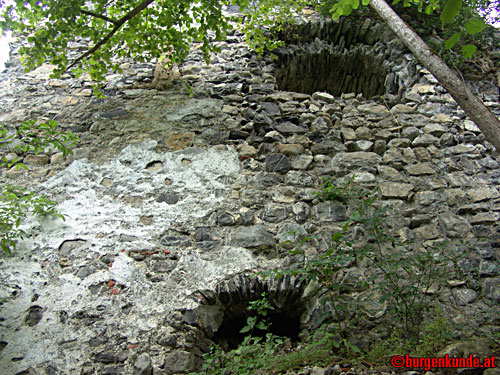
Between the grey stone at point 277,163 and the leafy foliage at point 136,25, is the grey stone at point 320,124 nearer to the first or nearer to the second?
the grey stone at point 277,163

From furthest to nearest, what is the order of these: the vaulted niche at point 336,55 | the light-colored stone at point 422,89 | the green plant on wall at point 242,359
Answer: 1. the vaulted niche at point 336,55
2. the light-colored stone at point 422,89
3. the green plant on wall at point 242,359

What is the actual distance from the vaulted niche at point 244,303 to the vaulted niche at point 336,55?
3241 mm

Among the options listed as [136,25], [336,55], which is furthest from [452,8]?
[336,55]

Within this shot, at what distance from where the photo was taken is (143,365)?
223cm

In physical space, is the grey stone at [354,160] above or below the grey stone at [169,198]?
above

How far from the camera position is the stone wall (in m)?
2.43

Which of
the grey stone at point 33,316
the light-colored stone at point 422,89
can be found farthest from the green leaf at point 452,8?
the light-colored stone at point 422,89

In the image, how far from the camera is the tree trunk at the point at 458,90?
7.47ft

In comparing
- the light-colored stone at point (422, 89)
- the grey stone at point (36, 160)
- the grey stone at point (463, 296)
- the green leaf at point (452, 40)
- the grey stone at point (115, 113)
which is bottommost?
the grey stone at point (463, 296)

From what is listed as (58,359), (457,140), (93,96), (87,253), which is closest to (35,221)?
(87,253)

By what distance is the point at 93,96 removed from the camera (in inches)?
168

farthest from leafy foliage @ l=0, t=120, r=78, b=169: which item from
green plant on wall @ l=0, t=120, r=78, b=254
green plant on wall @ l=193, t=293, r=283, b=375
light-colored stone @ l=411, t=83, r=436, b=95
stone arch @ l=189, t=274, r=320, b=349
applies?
light-colored stone @ l=411, t=83, r=436, b=95

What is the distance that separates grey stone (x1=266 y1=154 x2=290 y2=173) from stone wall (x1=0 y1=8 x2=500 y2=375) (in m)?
0.01

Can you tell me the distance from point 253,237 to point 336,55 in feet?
11.1
